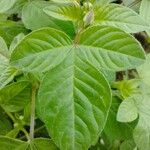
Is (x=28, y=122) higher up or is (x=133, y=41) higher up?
(x=133, y=41)

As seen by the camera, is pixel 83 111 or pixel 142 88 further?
pixel 142 88

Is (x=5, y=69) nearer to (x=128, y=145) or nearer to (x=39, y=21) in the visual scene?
(x=39, y=21)

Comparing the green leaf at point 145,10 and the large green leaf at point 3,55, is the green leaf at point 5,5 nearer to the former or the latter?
the large green leaf at point 3,55

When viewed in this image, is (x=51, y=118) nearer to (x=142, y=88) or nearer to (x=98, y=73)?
(x=98, y=73)

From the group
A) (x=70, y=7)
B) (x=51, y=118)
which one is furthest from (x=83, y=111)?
(x=70, y=7)

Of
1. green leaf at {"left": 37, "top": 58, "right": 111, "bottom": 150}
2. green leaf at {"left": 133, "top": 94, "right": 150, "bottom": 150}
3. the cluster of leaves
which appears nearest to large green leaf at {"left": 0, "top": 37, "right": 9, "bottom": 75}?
the cluster of leaves

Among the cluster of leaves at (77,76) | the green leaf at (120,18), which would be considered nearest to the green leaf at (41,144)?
the cluster of leaves at (77,76)

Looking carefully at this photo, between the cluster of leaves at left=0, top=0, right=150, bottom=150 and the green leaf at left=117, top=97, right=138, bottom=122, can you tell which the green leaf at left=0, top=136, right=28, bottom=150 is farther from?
the green leaf at left=117, top=97, right=138, bottom=122
